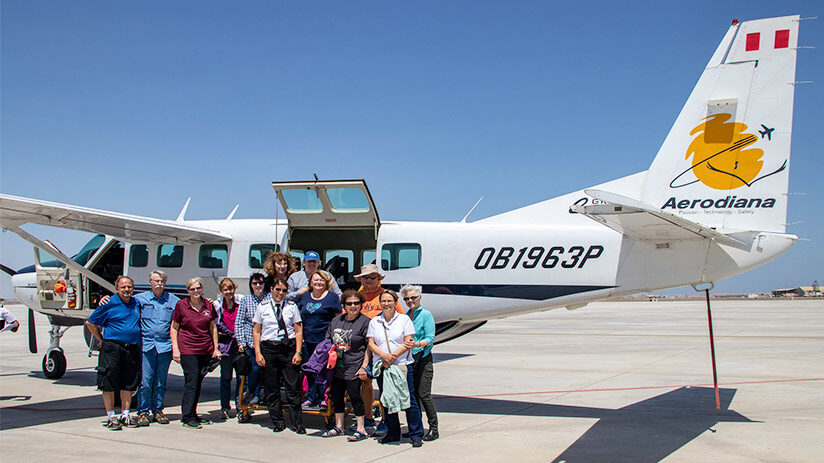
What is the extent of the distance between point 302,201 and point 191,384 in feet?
10.3

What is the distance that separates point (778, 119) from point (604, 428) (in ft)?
14.3

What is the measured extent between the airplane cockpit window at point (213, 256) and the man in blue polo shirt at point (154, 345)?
2850mm

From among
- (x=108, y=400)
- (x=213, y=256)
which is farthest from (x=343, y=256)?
(x=108, y=400)

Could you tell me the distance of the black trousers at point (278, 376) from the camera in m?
7.51

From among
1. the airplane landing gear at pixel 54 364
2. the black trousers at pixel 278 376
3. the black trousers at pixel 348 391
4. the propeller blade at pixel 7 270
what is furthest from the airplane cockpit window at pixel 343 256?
the propeller blade at pixel 7 270

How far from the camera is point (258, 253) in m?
10.5

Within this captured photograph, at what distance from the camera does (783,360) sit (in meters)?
13.8

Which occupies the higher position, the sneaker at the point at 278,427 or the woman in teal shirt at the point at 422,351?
the woman in teal shirt at the point at 422,351

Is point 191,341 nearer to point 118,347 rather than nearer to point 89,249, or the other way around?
point 118,347

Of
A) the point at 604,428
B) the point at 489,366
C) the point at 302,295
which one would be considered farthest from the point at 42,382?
the point at 604,428

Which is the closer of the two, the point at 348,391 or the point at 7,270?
the point at 348,391

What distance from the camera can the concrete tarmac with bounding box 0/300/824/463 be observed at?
634cm

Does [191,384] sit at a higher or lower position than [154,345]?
lower

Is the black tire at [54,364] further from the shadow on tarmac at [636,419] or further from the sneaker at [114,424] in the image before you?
the shadow on tarmac at [636,419]
